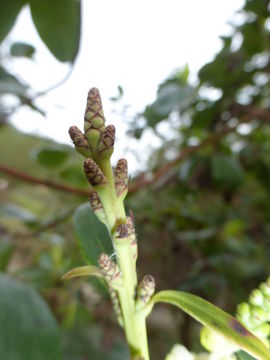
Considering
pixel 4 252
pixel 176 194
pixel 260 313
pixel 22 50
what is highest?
pixel 22 50

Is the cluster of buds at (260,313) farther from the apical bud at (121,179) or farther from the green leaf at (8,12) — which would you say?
the green leaf at (8,12)

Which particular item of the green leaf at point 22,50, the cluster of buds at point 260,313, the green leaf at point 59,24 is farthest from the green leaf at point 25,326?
the green leaf at point 22,50

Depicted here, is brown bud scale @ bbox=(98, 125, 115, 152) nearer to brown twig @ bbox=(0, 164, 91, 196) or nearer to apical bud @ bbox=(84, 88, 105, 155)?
apical bud @ bbox=(84, 88, 105, 155)

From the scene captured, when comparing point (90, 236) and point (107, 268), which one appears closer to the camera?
point (107, 268)

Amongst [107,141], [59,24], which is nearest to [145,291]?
[107,141]

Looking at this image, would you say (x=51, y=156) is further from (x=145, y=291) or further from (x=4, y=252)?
(x=145, y=291)

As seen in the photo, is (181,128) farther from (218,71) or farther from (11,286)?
(11,286)

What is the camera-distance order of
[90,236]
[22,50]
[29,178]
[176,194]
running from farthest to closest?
[176,194], [22,50], [29,178], [90,236]
